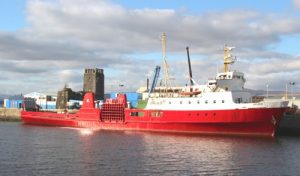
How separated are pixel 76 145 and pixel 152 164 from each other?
11214 millimetres

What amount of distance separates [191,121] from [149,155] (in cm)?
1437

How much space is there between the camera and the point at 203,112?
1721 inches

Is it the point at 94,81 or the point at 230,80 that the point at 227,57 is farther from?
the point at 94,81

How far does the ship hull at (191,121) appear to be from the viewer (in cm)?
4156

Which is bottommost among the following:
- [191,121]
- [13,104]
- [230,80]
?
[191,121]

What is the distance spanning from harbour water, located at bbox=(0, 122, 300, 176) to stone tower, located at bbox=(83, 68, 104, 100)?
49.6 meters

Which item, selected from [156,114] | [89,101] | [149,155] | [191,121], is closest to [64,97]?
[89,101]

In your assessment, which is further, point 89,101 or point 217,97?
point 89,101

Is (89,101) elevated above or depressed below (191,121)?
above

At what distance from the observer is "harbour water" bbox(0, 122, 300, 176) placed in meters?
25.5

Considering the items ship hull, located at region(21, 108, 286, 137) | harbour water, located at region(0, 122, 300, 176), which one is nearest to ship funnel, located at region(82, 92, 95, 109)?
ship hull, located at region(21, 108, 286, 137)

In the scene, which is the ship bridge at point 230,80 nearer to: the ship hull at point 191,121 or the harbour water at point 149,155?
the ship hull at point 191,121

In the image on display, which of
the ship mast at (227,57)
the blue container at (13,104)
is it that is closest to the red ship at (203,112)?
the ship mast at (227,57)

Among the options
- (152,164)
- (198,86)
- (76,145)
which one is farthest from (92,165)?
(198,86)
